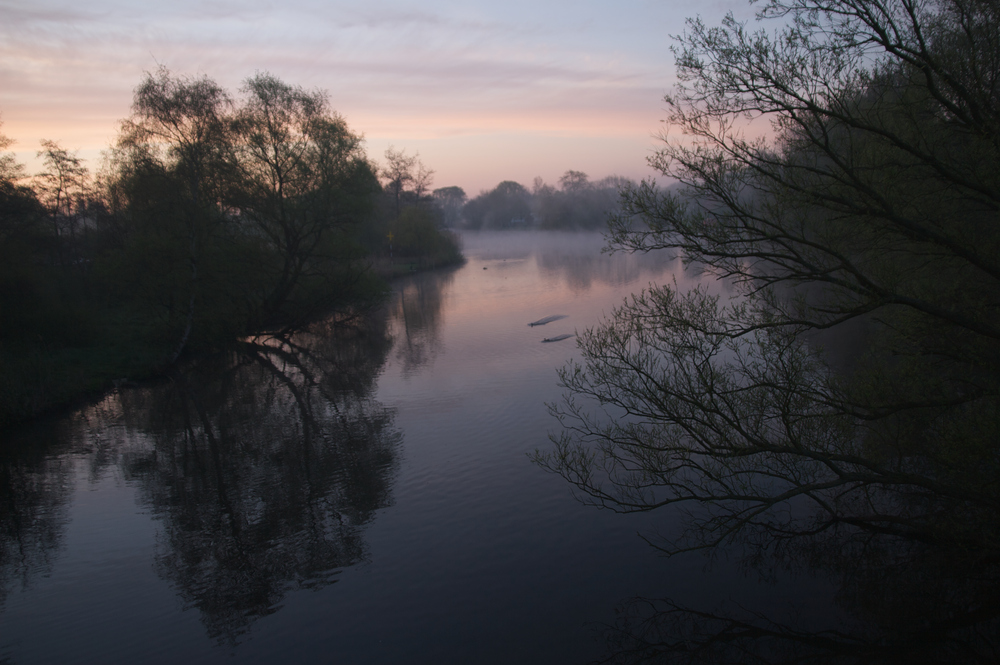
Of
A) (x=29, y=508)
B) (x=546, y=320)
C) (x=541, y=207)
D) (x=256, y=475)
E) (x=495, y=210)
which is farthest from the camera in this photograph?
(x=495, y=210)

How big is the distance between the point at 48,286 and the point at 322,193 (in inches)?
402

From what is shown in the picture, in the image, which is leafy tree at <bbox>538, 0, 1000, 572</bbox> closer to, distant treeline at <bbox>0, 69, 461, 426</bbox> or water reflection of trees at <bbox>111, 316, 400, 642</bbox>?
water reflection of trees at <bbox>111, 316, 400, 642</bbox>

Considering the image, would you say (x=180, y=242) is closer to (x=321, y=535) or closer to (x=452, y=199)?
(x=321, y=535)

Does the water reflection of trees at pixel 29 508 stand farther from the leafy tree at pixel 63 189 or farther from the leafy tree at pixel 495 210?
the leafy tree at pixel 495 210

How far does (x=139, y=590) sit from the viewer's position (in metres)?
8.48

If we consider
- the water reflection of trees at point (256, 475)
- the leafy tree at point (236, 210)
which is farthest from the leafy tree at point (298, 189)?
the water reflection of trees at point (256, 475)

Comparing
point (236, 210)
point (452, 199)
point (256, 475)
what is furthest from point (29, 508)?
point (452, 199)

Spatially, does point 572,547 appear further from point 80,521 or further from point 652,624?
point 80,521

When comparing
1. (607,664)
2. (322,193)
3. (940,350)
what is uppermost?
(322,193)

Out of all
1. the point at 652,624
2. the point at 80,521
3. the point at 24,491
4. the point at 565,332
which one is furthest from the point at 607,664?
the point at 565,332

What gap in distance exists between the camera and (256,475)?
12141mm

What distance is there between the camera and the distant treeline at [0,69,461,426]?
19.5 m

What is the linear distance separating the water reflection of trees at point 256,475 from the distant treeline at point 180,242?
2463 millimetres

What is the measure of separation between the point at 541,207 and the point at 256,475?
10011cm
